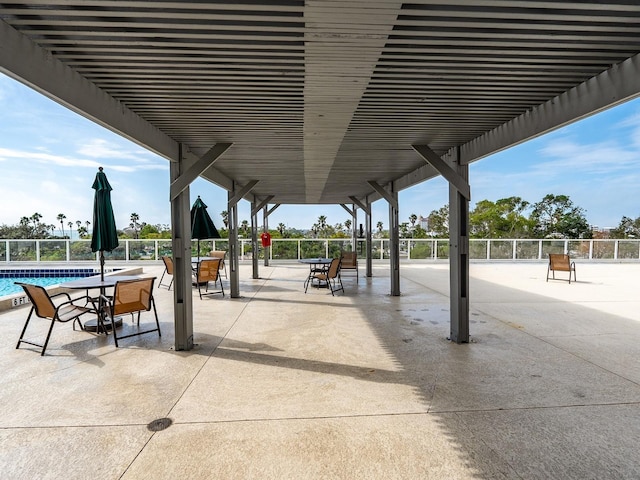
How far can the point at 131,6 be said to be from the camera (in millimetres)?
1739

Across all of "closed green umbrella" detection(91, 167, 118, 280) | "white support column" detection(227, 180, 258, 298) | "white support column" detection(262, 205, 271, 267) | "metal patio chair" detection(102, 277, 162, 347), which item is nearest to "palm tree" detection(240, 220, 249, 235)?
"white support column" detection(262, 205, 271, 267)

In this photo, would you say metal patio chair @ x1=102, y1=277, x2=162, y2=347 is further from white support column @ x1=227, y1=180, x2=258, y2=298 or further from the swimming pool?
the swimming pool

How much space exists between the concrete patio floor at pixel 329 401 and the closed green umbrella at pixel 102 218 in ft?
4.14

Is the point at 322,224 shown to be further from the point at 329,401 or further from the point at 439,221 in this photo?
the point at 329,401

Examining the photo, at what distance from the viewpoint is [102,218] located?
476 cm

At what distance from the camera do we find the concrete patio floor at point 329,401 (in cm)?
208

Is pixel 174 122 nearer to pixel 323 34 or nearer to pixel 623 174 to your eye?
pixel 323 34

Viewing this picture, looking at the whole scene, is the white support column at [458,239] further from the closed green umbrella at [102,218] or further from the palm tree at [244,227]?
the palm tree at [244,227]

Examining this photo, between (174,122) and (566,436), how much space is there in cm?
431

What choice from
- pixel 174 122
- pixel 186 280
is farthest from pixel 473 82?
pixel 186 280

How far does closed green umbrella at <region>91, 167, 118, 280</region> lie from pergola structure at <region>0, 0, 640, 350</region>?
1.20 meters

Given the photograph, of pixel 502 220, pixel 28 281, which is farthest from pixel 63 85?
pixel 502 220

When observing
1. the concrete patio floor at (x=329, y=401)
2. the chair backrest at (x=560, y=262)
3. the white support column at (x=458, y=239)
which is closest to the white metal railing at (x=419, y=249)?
the chair backrest at (x=560, y=262)

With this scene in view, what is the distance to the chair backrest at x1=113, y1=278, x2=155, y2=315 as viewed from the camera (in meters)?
4.20
